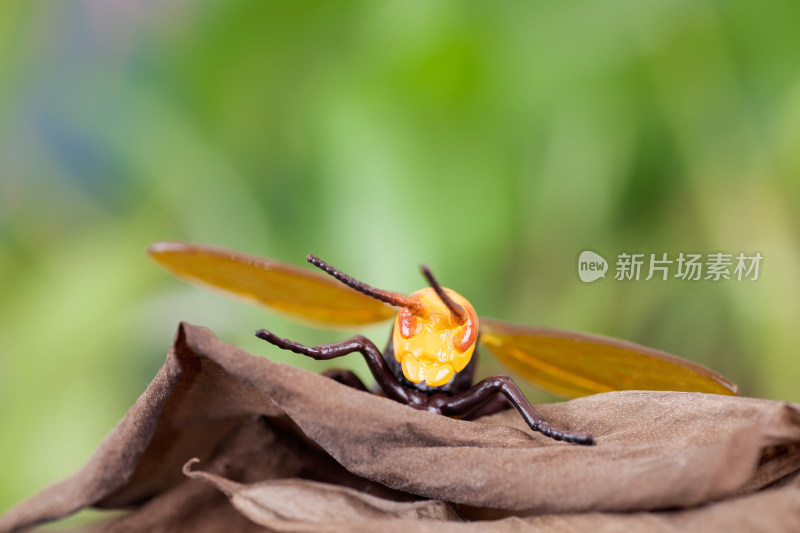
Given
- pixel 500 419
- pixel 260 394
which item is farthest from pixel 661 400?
pixel 260 394

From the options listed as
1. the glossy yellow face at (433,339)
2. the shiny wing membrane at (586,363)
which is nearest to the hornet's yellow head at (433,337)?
the glossy yellow face at (433,339)

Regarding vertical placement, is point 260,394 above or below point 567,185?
below

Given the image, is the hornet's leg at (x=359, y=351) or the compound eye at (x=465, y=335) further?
the compound eye at (x=465, y=335)

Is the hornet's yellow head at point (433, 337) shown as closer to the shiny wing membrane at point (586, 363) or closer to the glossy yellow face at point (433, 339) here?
the glossy yellow face at point (433, 339)

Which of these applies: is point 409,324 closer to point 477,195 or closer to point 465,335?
point 465,335

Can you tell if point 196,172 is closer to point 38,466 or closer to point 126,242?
point 126,242

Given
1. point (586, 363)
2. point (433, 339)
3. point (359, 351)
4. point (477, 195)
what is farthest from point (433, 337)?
point (477, 195)
